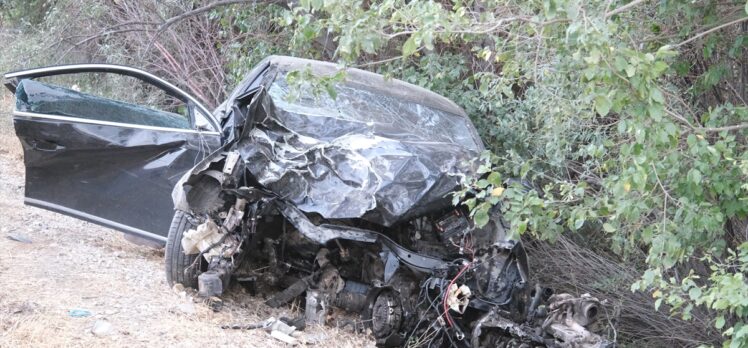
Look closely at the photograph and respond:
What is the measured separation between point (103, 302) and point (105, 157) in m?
1.54

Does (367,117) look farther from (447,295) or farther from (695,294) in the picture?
(695,294)

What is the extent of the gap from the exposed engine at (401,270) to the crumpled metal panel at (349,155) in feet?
0.50

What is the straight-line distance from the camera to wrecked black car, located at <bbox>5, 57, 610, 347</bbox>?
17.0ft

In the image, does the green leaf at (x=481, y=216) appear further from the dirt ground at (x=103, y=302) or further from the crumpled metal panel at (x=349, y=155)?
the dirt ground at (x=103, y=302)

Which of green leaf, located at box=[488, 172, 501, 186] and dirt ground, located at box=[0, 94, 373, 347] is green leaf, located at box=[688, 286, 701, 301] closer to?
green leaf, located at box=[488, 172, 501, 186]

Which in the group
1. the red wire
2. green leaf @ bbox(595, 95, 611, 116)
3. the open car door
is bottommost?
the red wire

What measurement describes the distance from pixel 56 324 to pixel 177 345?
0.71m

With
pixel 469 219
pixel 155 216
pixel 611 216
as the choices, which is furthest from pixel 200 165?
pixel 611 216

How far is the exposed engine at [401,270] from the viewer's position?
517cm

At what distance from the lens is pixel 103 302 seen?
206 inches

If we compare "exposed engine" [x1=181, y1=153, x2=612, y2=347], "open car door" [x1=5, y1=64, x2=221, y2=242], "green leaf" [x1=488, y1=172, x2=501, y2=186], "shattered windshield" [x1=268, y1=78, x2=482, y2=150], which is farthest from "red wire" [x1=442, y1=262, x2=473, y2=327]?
"open car door" [x1=5, y1=64, x2=221, y2=242]

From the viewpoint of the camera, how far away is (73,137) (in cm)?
627

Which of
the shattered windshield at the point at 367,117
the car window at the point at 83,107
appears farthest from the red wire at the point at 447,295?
the car window at the point at 83,107

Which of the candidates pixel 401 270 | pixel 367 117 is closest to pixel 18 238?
pixel 367 117
